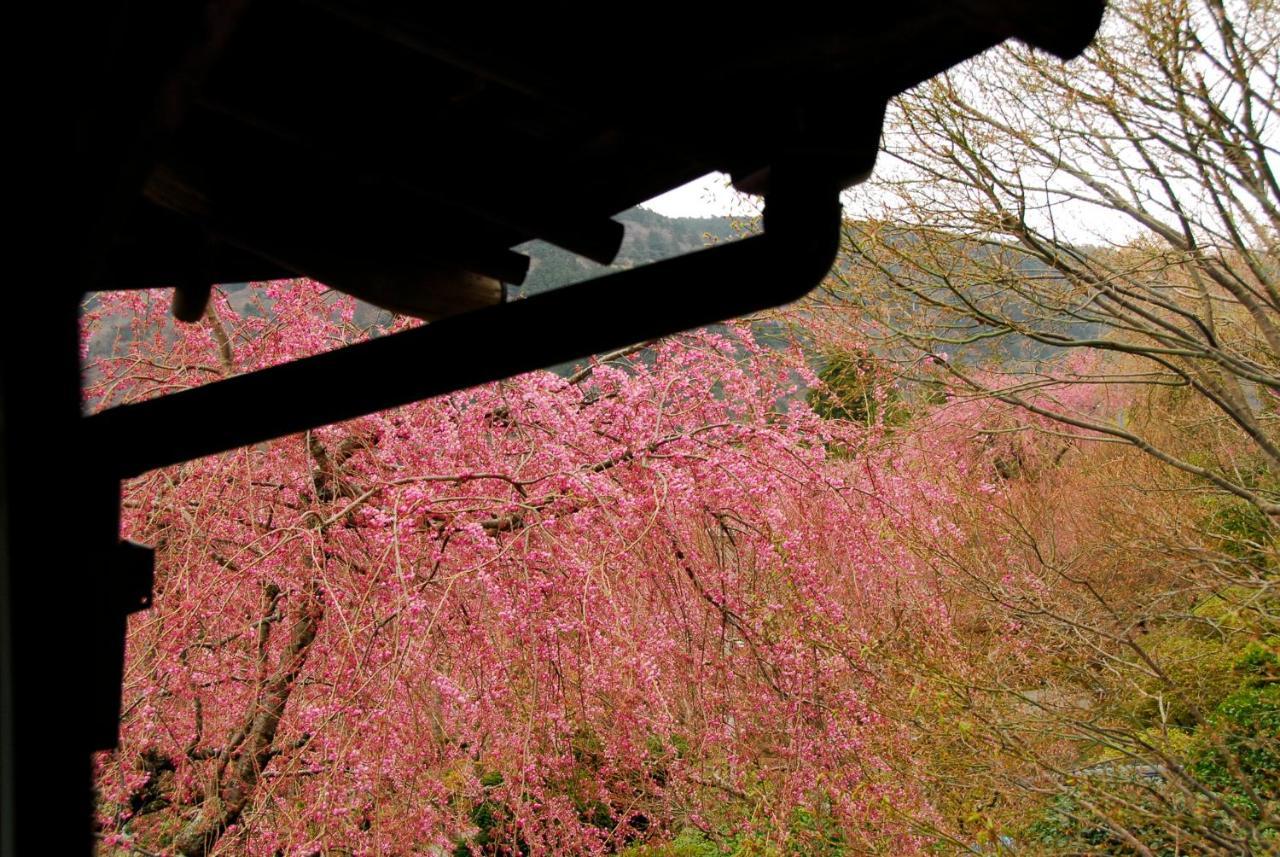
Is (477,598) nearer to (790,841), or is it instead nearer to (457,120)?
(457,120)

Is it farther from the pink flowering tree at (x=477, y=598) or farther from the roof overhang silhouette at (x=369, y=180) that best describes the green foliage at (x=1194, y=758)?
the roof overhang silhouette at (x=369, y=180)

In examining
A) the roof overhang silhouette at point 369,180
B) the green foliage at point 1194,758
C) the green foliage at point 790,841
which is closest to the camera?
the roof overhang silhouette at point 369,180

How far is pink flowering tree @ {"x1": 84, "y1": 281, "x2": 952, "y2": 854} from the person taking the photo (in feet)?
12.1

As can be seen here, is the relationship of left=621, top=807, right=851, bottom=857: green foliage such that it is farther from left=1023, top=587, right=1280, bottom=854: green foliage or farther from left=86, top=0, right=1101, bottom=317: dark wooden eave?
left=86, top=0, right=1101, bottom=317: dark wooden eave

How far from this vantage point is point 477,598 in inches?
158

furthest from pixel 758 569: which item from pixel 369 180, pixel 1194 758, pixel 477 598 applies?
pixel 369 180

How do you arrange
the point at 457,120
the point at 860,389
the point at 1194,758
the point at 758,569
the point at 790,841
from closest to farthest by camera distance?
the point at 457,120, the point at 758,569, the point at 1194,758, the point at 790,841, the point at 860,389

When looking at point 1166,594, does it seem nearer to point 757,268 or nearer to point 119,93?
point 757,268

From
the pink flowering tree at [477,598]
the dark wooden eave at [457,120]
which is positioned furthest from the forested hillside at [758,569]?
the dark wooden eave at [457,120]

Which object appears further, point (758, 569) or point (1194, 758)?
point (1194, 758)

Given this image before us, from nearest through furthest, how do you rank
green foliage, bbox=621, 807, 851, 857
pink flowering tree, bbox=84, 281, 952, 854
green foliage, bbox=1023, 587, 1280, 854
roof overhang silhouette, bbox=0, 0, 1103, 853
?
roof overhang silhouette, bbox=0, 0, 1103, 853
pink flowering tree, bbox=84, 281, 952, 854
green foliage, bbox=1023, 587, 1280, 854
green foliage, bbox=621, 807, 851, 857

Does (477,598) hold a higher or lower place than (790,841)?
higher

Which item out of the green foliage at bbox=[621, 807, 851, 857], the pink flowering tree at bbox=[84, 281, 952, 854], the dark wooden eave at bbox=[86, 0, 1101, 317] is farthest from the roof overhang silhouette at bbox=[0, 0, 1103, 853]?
the green foliage at bbox=[621, 807, 851, 857]

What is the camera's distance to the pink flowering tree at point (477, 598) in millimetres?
3676
